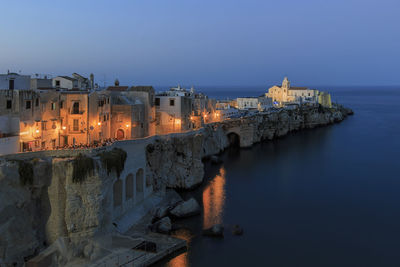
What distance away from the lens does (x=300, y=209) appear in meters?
30.8

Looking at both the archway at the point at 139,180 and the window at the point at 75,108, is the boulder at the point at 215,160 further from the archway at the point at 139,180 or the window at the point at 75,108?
the window at the point at 75,108

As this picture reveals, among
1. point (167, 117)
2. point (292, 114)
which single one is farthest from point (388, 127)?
point (167, 117)

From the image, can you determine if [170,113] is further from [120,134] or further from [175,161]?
[175,161]

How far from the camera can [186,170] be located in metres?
35.0

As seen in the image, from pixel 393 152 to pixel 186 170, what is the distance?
115 feet

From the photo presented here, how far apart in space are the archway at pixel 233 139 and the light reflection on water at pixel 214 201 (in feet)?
67.5

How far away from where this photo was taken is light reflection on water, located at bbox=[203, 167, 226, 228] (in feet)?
90.6

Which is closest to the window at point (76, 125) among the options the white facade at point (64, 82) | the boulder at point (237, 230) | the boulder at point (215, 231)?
the white facade at point (64, 82)

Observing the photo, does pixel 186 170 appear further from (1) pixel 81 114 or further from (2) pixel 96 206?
(2) pixel 96 206

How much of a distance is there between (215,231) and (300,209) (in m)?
9.26

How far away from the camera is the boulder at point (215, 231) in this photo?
24.7 m

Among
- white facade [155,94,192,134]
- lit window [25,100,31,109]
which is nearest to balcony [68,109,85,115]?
lit window [25,100,31,109]

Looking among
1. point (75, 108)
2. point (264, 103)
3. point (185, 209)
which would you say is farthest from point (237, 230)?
→ point (264, 103)

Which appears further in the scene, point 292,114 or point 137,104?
point 292,114
